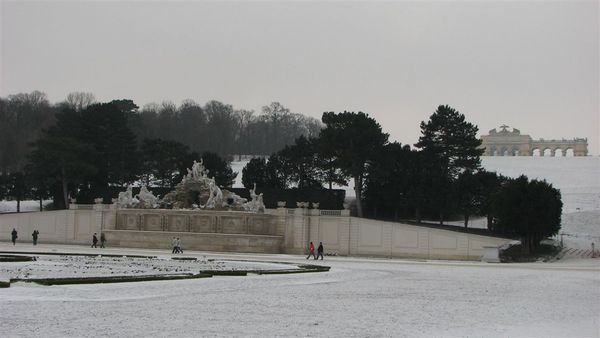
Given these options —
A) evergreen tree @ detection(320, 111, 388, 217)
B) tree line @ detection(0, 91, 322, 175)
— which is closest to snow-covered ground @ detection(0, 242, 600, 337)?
evergreen tree @ detection(320, 111, 388, 217)

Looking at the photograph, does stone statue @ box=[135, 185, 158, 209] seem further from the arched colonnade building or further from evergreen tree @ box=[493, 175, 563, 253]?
the arched colonnade building

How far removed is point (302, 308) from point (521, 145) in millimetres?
155962

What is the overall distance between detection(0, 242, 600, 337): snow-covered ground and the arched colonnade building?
5707 inches

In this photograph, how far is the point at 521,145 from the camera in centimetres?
16762

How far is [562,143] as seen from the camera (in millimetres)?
169625

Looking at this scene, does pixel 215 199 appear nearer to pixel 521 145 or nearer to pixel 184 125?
pixel 184 125

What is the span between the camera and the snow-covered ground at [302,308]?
15.7 metres

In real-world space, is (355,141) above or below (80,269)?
above

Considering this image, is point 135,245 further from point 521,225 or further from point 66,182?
point 521,225

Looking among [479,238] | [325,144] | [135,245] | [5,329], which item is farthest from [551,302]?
[325,144]

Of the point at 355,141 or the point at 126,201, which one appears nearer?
the point at 126,201

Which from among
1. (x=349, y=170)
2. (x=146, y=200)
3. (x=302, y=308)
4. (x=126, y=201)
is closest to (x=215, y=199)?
(x=146, y=200)

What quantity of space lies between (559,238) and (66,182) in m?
43.9

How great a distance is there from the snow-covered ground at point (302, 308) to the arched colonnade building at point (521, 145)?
5707 inches
